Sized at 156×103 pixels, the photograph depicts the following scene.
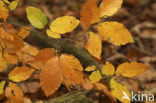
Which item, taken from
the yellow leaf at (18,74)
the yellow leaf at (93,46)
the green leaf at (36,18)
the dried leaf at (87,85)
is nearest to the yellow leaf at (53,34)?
the green leaf at (36,18)

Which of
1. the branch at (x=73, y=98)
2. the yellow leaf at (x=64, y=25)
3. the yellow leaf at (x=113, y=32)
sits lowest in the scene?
the branch at (x=73, y=98)

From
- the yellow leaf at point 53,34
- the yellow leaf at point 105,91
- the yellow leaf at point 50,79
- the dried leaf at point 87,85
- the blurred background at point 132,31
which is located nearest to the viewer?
the yellow leaf at point 50,79

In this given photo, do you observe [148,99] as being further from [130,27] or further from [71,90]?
[130,27]

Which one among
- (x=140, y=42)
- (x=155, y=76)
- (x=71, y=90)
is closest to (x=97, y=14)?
(x=71, y=90)

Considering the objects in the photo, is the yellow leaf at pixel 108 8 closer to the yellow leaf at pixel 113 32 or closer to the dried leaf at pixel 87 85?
the yellow leaf at pixel 113 32

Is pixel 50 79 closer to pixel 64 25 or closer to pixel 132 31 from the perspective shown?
pixel 64 25

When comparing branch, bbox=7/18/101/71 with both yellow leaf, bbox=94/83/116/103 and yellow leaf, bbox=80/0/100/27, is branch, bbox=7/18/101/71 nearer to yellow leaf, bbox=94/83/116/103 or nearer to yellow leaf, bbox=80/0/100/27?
yellow leaf, bbox=94/83/116/103
